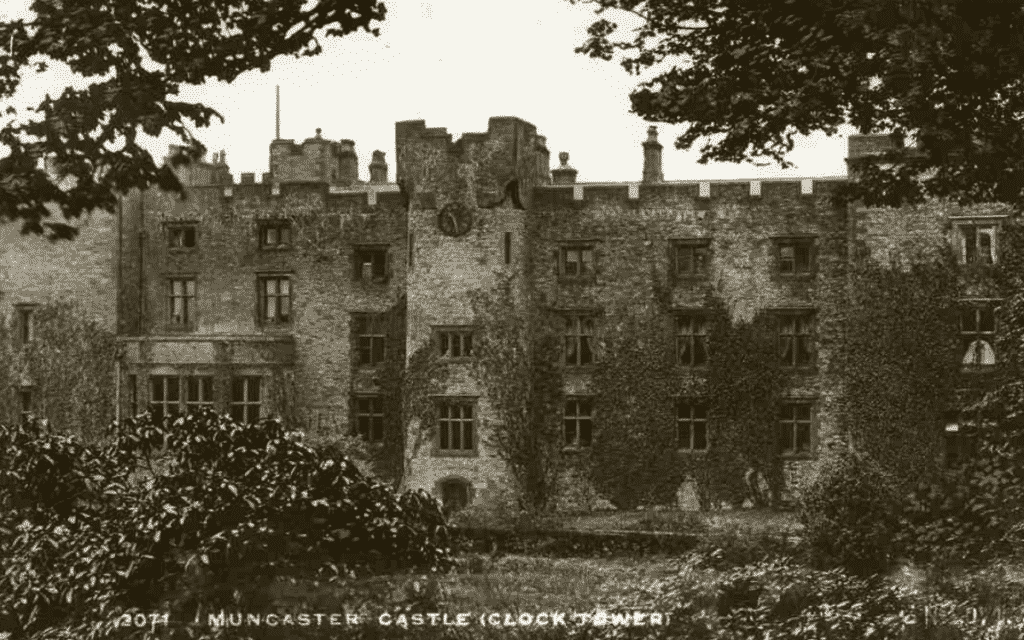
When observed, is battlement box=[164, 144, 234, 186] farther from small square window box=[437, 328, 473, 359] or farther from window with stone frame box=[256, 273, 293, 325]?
small square window box=[437, 328, 473, 359]

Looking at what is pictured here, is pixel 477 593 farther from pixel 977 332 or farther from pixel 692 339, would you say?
pixel 692 339

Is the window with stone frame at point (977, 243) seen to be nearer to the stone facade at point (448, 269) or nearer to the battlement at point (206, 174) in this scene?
the stone facade at point (448, 269)

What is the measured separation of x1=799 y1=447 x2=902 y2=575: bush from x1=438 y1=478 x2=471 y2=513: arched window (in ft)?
24.2

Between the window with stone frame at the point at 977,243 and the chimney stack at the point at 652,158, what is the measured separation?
7499 millimetres

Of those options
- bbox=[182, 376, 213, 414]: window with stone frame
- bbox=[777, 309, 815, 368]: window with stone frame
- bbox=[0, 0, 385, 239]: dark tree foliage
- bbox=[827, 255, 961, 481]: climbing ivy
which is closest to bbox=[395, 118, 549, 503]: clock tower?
bbox=[182, 376, 213, 414]: window with stone frame

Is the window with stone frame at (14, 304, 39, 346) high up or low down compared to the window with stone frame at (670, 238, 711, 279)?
down

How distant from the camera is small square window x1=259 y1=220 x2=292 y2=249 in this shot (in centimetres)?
3422

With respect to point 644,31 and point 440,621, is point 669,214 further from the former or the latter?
point 440,621

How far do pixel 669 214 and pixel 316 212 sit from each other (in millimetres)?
8721

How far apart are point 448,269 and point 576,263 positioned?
319cm

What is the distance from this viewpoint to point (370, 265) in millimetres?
33625

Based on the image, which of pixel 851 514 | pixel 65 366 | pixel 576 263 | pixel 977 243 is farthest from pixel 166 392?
pixel 851 514

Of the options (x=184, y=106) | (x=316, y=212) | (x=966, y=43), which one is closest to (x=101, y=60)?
(x=184, y=106)

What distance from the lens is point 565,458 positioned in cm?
3188
